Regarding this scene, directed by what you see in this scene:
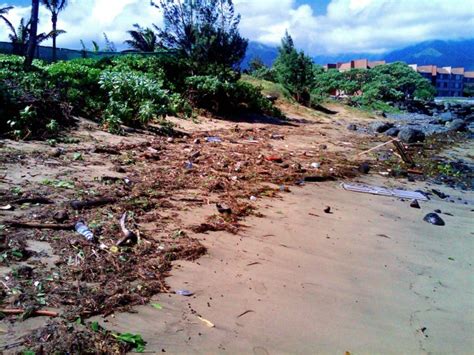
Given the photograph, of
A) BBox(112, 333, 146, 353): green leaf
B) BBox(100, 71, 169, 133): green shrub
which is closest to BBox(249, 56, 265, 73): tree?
BBox(100, 71, 169, 133): green shrub

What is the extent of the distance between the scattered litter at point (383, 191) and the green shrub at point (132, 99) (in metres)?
4.76

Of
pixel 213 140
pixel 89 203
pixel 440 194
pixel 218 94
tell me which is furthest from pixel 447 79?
pixel 89 203

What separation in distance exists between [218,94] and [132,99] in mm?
5175

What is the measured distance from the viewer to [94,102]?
29.1 feet

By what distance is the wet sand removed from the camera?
2.46 meters

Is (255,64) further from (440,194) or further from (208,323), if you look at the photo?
(208,323)

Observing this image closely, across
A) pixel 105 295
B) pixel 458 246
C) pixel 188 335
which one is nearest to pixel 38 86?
pixel 105 295

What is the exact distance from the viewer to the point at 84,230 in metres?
3.35

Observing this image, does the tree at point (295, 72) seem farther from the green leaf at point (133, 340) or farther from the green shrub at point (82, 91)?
the green leaf at point (133, 340)

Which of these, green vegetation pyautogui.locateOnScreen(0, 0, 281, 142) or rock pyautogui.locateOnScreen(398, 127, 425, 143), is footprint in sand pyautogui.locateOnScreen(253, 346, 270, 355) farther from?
rock pyautogui.locateOnScreen(398, 127, 425, 143)

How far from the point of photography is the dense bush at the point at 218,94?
13.7m

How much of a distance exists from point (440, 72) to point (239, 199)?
90004 millimetres

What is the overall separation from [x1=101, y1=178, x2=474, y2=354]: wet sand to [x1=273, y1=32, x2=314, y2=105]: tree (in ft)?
55.6

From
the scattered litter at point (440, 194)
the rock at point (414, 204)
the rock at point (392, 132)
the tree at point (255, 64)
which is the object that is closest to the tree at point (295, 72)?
the rock at point (392, 132)
